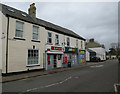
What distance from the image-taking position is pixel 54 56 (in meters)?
16.8

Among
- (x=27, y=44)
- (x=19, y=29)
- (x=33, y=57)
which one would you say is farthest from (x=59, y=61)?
(x=19, y=29)

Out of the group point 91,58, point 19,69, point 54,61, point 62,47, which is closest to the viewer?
point 19,69

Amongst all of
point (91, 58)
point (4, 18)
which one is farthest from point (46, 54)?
point (91, 58)

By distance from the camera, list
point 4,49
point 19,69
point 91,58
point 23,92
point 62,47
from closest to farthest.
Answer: point 23,92, point 4,49, point 19,69, point 62,47, point 91,58

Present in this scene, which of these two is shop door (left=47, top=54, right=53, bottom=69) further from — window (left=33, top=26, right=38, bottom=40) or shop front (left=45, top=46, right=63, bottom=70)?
window (left=33, top=26, right=38, bottom=40)

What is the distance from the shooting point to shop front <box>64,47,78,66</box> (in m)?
19.7

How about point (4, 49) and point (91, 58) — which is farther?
point (91, 58)

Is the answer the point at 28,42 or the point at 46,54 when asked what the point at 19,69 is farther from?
the point at 46,54

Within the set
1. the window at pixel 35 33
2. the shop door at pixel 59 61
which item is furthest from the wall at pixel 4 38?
the shop door at pixel 59 61

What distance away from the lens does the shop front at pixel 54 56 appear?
15497 mm

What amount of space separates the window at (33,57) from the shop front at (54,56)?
195 cm

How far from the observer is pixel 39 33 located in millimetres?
14406

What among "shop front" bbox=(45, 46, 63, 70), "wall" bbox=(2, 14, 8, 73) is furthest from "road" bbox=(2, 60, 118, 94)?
"shop front" bbox=(45, 46, 63, 70)

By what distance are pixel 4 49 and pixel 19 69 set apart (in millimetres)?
2772
